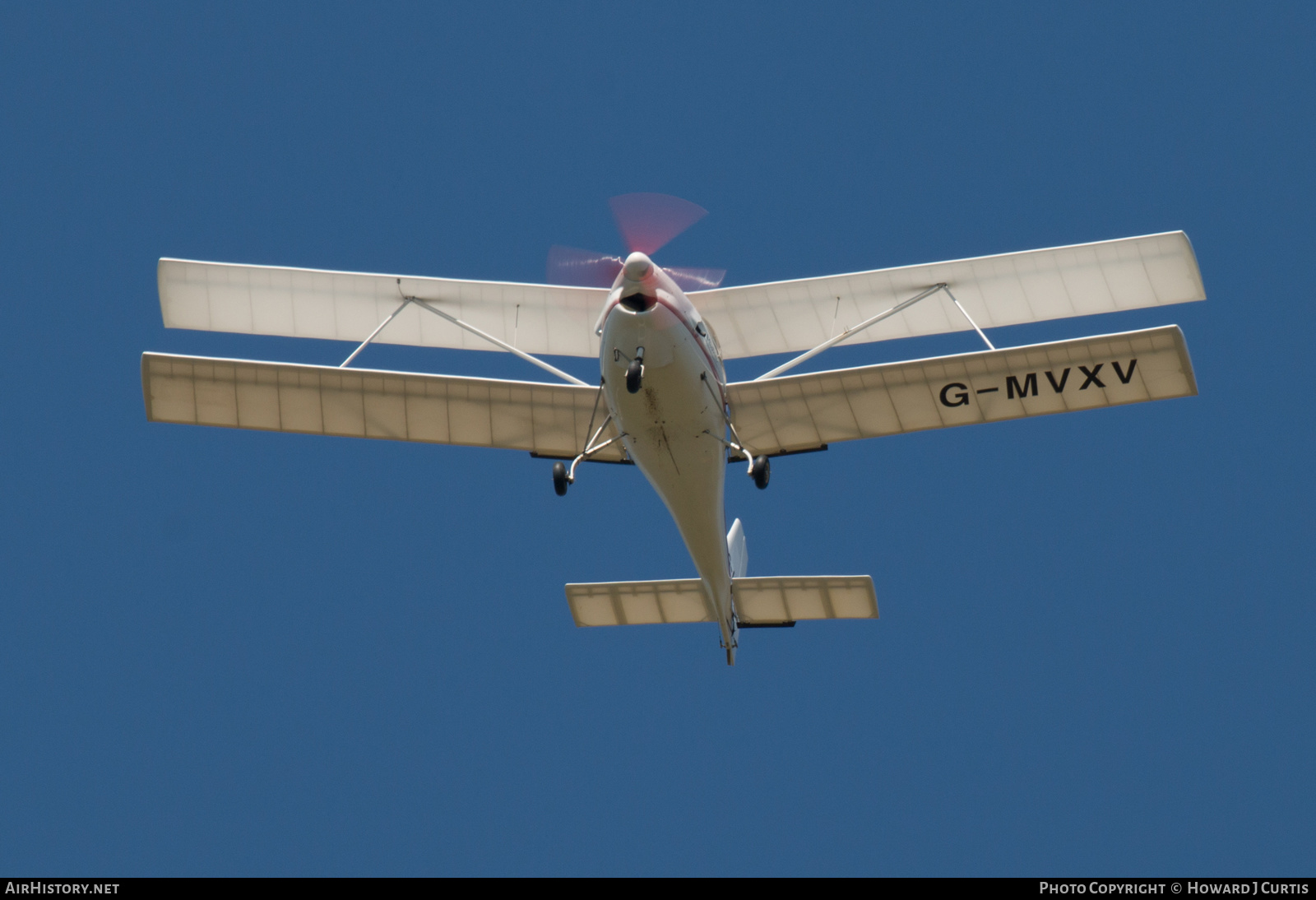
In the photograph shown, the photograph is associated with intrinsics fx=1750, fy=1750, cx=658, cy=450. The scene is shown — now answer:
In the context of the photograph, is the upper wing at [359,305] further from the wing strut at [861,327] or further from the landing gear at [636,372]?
the landing gear at [636,372]

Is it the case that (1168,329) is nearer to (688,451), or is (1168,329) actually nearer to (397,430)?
(688,451)

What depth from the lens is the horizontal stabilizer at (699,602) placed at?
22906 millimetres

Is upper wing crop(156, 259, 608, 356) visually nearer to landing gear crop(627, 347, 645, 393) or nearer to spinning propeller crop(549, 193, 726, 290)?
spinning propeller crop(549, 193, 726, 290)

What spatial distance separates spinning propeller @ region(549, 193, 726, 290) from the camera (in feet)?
62.8

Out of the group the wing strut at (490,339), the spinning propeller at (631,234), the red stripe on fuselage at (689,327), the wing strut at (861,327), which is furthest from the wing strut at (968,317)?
the wing strut at (490,339)

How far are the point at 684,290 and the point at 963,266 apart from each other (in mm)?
4787

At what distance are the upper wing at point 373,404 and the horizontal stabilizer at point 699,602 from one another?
126 inches

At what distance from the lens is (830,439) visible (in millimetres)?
20719

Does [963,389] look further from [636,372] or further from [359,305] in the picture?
[359,305]

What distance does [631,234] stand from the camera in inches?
758

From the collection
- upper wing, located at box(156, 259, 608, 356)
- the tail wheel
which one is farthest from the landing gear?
upper wing, located at box(156, 259, 608, 356)

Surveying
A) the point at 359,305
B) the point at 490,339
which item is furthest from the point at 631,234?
the point at 359,305

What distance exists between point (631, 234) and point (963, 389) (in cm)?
421
